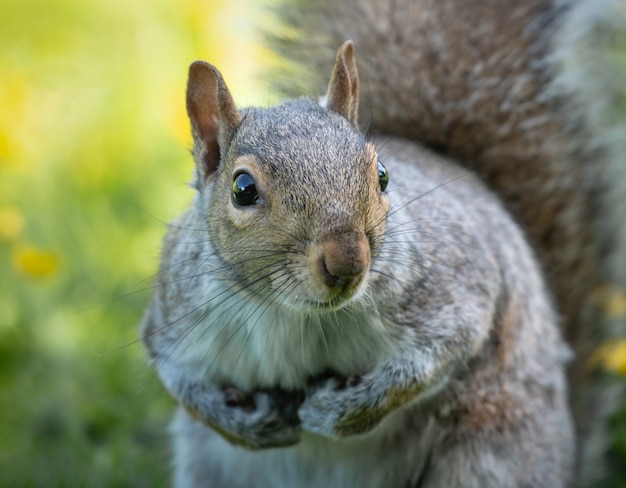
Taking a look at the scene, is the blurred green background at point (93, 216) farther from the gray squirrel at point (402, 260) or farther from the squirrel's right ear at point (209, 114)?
the squirrel's right ear at point (209, 114)

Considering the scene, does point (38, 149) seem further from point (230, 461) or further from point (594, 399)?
point (594, 399)

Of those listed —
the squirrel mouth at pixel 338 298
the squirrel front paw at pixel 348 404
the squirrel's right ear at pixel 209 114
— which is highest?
the squirrel's right ear at pixel 209 114

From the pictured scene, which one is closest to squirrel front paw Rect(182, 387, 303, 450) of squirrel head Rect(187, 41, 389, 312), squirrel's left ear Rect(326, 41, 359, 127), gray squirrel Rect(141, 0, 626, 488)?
gray squirrel Rect(141, 0, 626, 488)

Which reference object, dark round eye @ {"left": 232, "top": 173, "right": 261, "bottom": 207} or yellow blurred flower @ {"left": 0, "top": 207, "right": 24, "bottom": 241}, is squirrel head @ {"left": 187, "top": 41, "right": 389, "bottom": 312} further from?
yellow blurred flower @ {"left": 0, "top": 207, "right": 24, "bottom": 241}

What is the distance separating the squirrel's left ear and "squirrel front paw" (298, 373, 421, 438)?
1.66 ft

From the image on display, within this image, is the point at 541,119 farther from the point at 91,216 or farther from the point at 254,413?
the point at 91,216

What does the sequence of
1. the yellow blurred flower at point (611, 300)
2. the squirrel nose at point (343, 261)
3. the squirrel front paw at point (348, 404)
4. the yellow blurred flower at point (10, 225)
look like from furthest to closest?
the yellow blurred flower at point (10, 225) < the yellow blurred flower at point (611, 300) < the squirrel front paw at point (348, 404) < the squirrel nose at point (343, 261)

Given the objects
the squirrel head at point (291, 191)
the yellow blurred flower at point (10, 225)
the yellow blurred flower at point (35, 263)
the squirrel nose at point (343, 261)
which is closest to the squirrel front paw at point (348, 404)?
the squirrel head at point (291, 191)

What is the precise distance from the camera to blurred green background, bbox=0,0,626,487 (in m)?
2.67

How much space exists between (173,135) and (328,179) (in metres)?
1.93

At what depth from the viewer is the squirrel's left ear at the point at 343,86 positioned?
1913 millimetres

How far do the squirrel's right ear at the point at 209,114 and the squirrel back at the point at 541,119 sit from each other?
687mm

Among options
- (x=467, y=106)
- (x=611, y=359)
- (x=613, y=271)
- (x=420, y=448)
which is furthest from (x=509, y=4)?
(x=420, y=448)

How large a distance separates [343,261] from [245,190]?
0.25m
